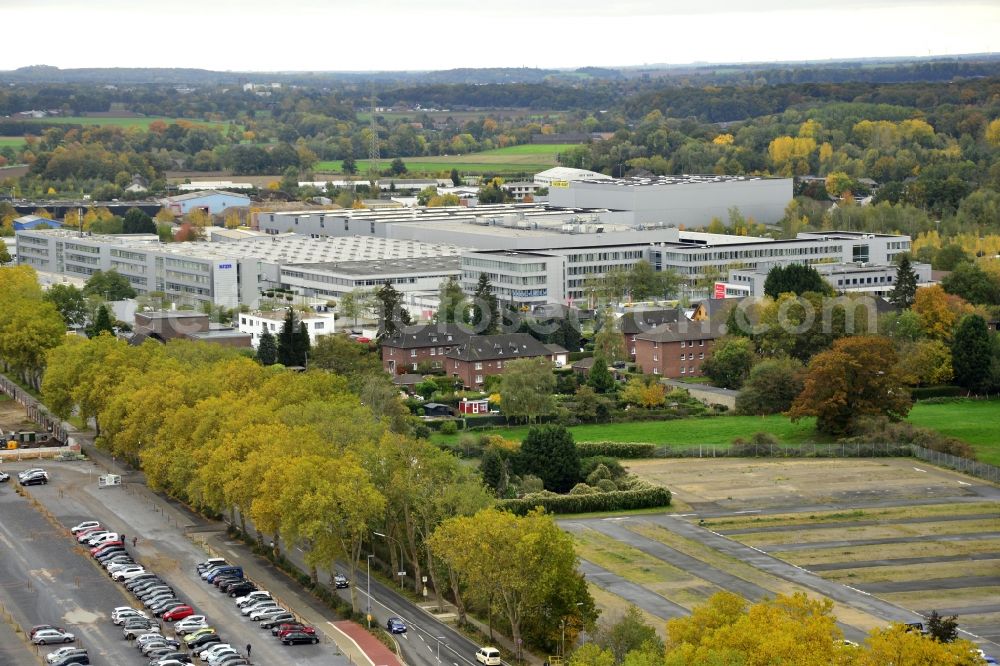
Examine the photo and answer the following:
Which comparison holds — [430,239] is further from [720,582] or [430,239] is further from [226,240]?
[720,582]

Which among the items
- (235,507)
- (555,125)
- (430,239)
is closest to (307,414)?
(235,507)

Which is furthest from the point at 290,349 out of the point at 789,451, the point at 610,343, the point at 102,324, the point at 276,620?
the point at 276,620

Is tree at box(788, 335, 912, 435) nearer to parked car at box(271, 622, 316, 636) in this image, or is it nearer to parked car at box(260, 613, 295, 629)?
parked car at box(260, 613, 295, 629)

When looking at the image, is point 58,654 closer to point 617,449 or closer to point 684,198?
point 617,449

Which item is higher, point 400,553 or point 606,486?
point 400,553

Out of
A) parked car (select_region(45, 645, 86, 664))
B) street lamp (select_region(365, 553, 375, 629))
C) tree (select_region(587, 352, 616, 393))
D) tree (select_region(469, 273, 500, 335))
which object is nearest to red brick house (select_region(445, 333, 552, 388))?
tree (select_region(587, 352, 616, 393))

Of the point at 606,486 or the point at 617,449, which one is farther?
the point at 617,449

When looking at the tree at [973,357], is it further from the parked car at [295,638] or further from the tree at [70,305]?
the tree at [70,305]
